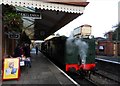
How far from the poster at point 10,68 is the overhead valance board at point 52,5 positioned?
2686mm

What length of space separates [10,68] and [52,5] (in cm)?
321

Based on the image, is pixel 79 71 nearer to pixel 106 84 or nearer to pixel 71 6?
pixel 106 84

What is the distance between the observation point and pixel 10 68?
11555 mm

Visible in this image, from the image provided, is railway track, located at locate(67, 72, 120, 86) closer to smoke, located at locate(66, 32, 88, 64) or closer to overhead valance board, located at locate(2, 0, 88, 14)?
smoke, located at locate(66, 32, 88, 64)

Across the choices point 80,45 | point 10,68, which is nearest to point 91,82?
point 80,45

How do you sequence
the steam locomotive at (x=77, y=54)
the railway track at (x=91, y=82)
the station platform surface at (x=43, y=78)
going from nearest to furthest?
the station platform surface at (x=43, y=78), the railway track at (x=91, y=82), the steam locomotive at (x=77, y=54)

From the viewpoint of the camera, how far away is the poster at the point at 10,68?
453 inches

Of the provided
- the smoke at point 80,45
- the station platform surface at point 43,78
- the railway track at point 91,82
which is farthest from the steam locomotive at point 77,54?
the station platform surface at point 43,78

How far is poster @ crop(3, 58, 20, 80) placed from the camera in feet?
37.7

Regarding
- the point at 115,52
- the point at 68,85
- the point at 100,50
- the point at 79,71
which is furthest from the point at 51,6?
the point at 100,50

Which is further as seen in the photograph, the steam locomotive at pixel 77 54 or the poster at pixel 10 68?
the steam locomotive at pixel 77 54

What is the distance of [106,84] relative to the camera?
15688 mm

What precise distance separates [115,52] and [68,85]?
3651cm

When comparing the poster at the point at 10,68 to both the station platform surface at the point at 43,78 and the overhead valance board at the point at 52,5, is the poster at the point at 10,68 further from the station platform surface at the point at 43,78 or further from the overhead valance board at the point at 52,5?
the overhead valance board at the point at 52,5
